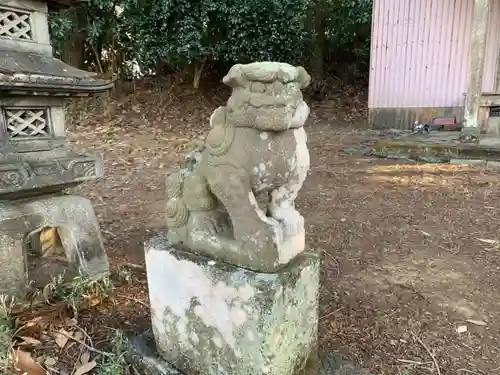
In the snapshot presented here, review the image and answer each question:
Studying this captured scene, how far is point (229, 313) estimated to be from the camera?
1.79m

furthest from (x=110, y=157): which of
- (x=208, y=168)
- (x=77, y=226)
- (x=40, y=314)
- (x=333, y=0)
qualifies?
(x=333, y=0)

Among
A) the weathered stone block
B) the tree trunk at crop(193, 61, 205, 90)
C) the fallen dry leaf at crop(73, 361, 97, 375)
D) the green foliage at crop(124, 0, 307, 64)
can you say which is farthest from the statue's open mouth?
the tree trunk at crop(193, 61, 205, 90)

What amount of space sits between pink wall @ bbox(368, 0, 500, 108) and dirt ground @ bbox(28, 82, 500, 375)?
2309mm

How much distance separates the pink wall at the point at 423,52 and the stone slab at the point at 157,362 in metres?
8.11

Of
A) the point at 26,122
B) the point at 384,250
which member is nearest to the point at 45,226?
the point at 26,122

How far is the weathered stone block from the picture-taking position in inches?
67.4

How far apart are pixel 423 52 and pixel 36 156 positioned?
8475 mm

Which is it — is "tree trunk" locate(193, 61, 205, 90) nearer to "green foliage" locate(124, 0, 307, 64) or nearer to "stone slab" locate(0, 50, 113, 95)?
"green foliage" locate(124, 0, 307, 64)

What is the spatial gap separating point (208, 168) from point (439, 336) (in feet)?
5.75

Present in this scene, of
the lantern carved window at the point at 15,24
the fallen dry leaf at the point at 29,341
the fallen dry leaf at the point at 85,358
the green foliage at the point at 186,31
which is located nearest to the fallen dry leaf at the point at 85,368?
the fallen dry leaf at the point at 85,358

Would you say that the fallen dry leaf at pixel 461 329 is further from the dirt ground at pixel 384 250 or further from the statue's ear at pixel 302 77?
the statue's ear at pixel 302 77

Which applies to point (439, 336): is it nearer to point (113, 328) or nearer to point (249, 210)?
point (249, 210)

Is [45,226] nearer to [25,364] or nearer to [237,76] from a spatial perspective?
[25,364]

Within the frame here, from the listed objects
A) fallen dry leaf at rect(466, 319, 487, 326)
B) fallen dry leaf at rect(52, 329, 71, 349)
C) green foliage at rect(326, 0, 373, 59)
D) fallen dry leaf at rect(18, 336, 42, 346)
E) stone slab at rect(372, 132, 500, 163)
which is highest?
green foliage at rect(326, 0, 373, 59)
